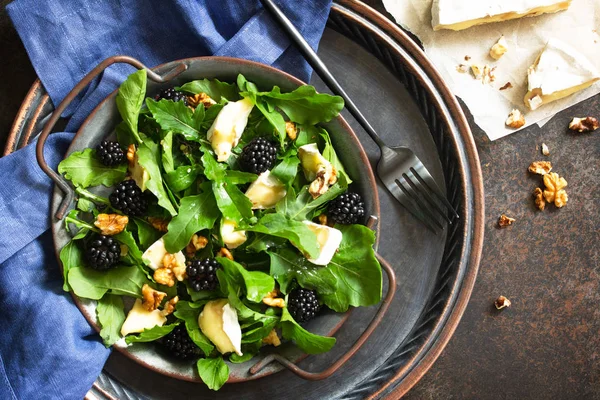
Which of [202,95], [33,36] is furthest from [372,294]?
[33,36]

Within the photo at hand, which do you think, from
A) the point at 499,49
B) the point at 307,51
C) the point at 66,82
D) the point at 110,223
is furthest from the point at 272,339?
the point at 499,49

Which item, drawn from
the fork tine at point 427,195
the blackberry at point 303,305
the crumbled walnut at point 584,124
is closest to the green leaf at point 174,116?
the blackberry at point 303,305

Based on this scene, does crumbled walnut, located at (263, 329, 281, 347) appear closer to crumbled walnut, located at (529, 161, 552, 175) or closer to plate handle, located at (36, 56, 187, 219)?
plate handle, located at (36, 56, 187, 219)

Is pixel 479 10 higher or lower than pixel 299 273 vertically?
higher

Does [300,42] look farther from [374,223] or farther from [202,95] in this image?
[374,223]

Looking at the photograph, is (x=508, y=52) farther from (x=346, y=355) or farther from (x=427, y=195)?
(x=346, y=355)

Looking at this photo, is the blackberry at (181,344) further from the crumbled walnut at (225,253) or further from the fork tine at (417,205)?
the fork tine at (417,205)

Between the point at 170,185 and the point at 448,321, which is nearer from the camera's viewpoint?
the point at 170,185

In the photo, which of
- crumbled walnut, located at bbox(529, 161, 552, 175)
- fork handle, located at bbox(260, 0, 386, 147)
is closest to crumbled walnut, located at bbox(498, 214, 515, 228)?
crumbled walnut, located at bbox(529, 161, 552, 175)
